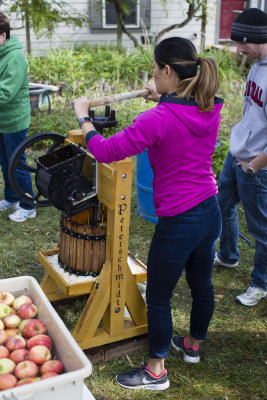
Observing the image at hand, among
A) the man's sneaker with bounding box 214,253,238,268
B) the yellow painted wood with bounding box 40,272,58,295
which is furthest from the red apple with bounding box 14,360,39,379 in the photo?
the man's sneaker with bounding box 214,253,238,268

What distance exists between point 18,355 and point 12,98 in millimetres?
2984

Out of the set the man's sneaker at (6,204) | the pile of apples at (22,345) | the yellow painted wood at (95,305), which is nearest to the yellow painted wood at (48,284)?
the yellow painted wood at (95,305)

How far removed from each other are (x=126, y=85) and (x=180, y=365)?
783cm

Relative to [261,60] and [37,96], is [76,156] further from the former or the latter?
[37,96]

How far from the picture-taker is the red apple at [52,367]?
169 centimetres

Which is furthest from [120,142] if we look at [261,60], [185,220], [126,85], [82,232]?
[126,85]

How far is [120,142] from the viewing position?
7.09 ft

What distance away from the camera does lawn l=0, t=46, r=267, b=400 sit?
2748 mm

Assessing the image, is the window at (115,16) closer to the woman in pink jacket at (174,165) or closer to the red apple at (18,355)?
the woman in pink jacket at (174,165)

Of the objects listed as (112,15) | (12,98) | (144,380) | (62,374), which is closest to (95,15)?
(112,15)

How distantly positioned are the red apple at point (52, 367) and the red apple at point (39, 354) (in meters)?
0.03

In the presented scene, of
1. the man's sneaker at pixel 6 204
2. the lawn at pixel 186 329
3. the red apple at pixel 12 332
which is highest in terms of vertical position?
the red apple at pixel 12 332

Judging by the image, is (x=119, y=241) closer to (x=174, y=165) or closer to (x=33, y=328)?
(x=174, y=165)

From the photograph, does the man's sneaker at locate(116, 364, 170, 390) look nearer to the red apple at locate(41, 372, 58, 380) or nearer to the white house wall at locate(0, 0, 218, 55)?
the red apple at locate(41, 372, 58, 380)
